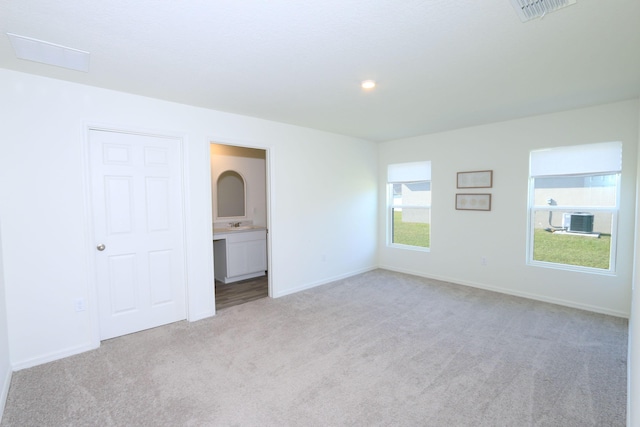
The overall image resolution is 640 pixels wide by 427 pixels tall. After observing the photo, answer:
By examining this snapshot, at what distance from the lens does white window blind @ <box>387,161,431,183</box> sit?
5199mm

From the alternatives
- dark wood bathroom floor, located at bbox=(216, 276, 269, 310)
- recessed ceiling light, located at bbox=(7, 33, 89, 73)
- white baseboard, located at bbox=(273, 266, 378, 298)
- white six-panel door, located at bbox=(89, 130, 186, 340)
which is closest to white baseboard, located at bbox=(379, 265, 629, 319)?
white baseboard, located at bbox=(273, 266, 378, 298)

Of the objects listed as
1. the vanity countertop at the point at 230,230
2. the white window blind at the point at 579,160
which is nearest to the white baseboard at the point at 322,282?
the vanity countertop at the point at 230,230

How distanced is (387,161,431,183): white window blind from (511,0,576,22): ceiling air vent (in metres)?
3.48

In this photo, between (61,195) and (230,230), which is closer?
(61,195)

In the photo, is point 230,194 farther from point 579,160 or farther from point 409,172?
point 579,160

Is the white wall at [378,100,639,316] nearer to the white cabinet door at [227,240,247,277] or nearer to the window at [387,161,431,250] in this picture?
the window at [387,161,431,250]

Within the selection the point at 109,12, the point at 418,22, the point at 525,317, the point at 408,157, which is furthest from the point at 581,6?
the point at 408,157

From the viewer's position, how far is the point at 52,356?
2.62 meters

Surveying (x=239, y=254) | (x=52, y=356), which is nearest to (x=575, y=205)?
(x=239, y=254)

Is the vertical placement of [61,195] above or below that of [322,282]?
above

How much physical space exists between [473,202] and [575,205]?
119 cm

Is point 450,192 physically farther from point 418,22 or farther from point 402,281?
point 418,22

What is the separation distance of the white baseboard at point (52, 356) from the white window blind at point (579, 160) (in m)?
5.51

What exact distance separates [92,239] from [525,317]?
4616mm
